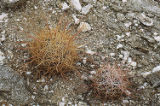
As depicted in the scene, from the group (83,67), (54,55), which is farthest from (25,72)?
(83,67)

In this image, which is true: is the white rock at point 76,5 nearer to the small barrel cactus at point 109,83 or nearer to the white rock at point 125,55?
the white rock at point 125,55

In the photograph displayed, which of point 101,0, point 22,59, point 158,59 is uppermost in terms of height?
point 101,0

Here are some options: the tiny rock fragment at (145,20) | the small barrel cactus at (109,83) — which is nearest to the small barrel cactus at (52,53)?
the small barrel cactus at (109,83)

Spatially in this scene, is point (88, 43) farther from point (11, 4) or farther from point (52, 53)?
point (11, 4)

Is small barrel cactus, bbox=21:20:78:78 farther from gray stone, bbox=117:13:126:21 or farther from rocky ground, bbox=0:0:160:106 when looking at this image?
gray stone, bbox=117:13:126:21

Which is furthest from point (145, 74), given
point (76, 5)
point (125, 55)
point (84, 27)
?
point (76, 5)

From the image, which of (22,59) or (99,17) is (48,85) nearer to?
(22,59)
